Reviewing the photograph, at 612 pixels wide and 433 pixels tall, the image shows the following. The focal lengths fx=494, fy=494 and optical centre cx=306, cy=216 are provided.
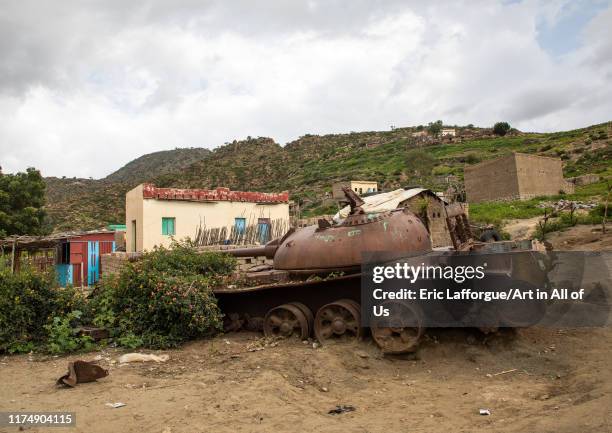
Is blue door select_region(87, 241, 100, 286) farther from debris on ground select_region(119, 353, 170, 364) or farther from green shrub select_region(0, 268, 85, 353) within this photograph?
debris on ground select_region(119, 353, 170, 364)

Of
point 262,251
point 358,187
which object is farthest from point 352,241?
point 358,187

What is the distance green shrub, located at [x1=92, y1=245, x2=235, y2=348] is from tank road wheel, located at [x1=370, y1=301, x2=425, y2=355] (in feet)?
9.48

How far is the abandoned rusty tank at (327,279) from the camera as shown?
25.0 feet

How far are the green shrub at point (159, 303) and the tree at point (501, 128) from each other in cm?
6080

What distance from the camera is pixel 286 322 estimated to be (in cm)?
816

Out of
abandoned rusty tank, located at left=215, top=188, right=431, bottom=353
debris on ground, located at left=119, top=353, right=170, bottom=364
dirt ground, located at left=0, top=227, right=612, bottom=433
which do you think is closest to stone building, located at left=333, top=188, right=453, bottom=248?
abandoned rusty tank, located at left=215, top=188, right=431, bottom=353

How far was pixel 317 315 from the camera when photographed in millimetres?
7820

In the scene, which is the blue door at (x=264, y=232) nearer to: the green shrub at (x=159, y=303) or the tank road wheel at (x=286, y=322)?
the green shrub at (x=159, y=303)

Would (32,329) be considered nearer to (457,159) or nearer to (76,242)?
(76,242)

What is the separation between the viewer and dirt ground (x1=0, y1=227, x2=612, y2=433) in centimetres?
460

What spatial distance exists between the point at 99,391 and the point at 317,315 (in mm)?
3387

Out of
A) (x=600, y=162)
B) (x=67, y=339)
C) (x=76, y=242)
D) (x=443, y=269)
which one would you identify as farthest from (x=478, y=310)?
(x=600, y=162)

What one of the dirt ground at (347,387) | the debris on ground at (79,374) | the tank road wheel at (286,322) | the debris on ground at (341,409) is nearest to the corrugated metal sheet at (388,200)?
the tank road wheel at (286,322)

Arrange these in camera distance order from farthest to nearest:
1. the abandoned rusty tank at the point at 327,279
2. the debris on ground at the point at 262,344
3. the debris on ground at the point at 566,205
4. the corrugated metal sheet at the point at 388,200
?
1. the debris on ground at the point at 566,205
2. the corrugated metal sheet at the point at 388,200
3. the debris on ground at the point at 262,344
4. the abandoned rusty tank at the point at 327,279
